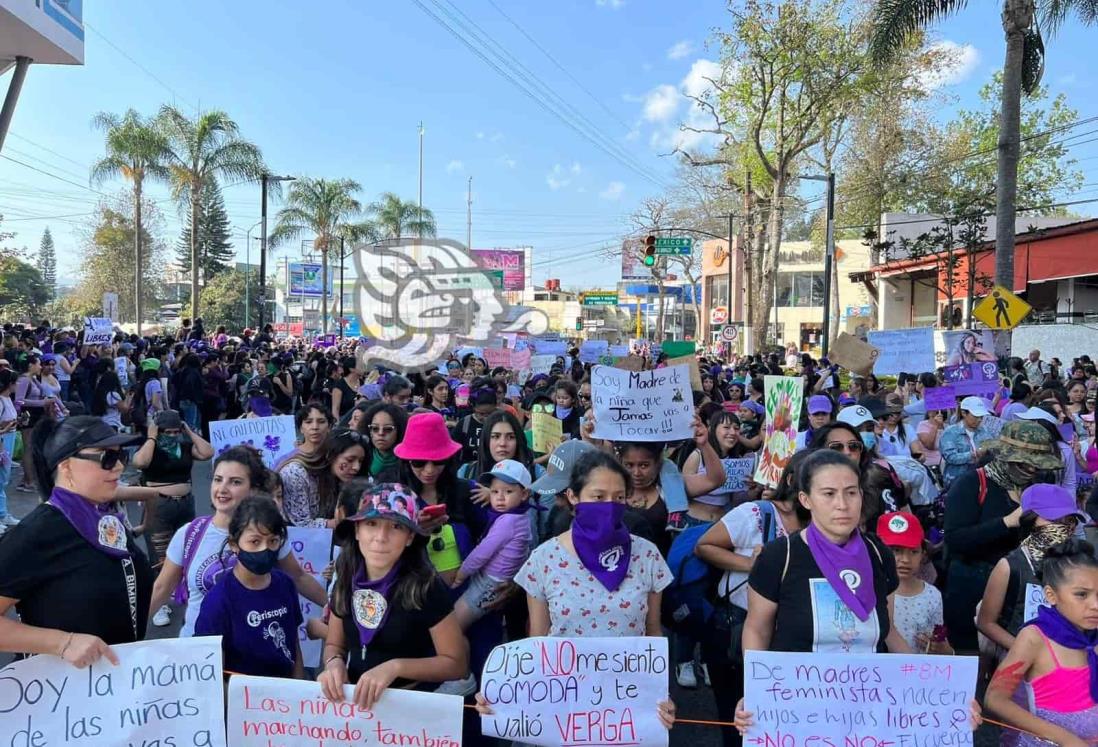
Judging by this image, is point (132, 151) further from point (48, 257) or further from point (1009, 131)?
point (48, 257)

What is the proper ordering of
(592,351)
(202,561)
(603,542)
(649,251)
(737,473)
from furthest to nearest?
(649,251)
(592,351)
(737,473)
(202,561)
(603,542)

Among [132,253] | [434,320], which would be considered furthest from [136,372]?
[132,253]

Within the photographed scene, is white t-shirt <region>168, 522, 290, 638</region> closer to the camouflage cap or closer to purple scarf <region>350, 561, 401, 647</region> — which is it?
purple scarf <region>350, 561, 401, 647</region>

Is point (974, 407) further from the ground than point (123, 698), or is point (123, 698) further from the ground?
point (974, 407)

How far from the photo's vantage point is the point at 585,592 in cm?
304

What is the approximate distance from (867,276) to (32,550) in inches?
1593

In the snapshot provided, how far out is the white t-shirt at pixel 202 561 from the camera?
3641mm

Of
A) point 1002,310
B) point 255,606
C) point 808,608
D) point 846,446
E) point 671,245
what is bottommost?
point 255,606

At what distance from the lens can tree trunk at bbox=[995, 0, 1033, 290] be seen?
49.9ft

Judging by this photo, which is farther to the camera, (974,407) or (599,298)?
(599,298)

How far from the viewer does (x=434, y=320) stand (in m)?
16.5

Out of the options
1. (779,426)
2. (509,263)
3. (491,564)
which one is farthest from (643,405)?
(509,263)

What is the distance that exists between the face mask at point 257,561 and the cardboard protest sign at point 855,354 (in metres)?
7.95

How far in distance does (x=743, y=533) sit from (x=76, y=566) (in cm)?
254
